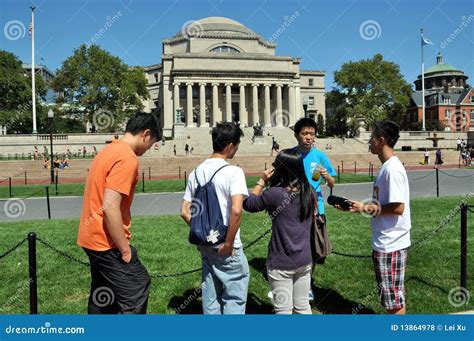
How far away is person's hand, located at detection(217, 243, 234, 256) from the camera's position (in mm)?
4112

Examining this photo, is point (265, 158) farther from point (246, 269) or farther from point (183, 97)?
point (183, 97)

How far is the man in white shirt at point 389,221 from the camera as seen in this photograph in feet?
14.4

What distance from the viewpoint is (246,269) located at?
173 inches

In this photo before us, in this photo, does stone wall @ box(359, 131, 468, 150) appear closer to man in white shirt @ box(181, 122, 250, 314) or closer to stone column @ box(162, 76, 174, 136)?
stone column @ box(162, 76, 174, 136)

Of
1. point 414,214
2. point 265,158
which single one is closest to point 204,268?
point 414,214

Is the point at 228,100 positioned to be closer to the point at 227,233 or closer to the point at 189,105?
the point at 189,105

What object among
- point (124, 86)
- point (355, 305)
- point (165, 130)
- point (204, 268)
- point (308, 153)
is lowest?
point (355, 305)

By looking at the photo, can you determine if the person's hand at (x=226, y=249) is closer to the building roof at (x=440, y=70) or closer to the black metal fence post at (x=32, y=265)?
the black metal fence post at (x=32, y=265)

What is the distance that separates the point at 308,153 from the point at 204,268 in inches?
90.6

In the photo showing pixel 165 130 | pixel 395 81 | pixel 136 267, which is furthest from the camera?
pixel 165 130

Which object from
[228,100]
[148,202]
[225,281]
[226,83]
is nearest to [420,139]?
[228,100]

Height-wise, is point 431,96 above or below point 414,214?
above

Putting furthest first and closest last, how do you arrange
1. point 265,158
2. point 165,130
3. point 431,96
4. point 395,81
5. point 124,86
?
1. point 431,96
2. point 165,130
3. point 395,81
4. point 124,86
5. point 265,158

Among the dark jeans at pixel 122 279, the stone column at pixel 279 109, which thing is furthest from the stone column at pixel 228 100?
the dark jeans at pixel 122 279
